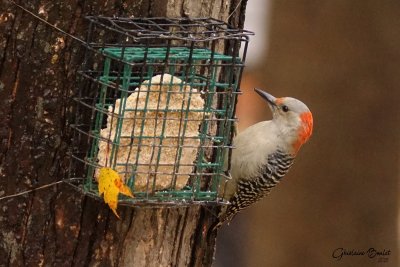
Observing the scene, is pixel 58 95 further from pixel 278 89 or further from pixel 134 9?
pixel 278 89

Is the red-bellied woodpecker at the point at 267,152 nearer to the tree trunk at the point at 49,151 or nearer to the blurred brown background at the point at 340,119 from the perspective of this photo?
the tree trunk at the point at 49,151

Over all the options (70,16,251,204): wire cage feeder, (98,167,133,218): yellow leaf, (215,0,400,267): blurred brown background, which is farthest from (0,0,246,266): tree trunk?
(215,0,400,267): blurred brown background

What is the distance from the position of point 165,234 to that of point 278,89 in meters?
3.37

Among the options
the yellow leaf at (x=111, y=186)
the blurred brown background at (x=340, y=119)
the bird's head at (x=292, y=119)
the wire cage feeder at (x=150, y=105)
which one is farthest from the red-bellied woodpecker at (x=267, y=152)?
the yellow leaf at (x=111, y=186)

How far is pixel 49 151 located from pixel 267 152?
2.02 m

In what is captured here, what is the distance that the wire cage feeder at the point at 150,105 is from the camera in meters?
5.23

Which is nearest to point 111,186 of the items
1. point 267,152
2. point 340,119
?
point 267,152

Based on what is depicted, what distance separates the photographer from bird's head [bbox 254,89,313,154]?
696 centimetres

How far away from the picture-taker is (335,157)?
896 centimetres

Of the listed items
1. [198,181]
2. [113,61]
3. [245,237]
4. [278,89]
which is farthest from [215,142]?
[245,237]

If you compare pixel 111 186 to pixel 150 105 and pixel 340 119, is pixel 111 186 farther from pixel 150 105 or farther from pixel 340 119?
pixel 340 119

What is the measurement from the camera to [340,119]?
8.85 m

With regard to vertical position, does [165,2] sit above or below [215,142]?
above

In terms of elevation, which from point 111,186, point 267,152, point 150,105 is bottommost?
point 111,186
